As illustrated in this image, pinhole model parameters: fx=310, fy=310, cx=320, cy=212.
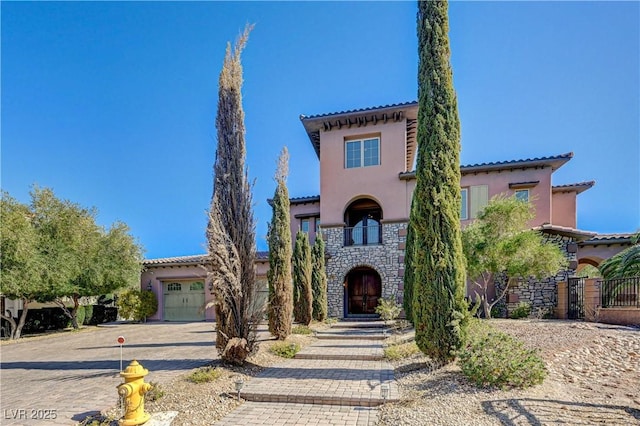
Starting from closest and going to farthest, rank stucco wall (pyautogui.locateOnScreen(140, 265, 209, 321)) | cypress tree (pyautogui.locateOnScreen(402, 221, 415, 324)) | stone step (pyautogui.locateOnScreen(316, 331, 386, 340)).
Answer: stone step (pyautogui.locateOnScreen(316, 331, 386, 340)) → cypress tree (pyautogui.locateOnScreen(402, 221, 415, 324)) → stucco wall (pyautogui.locateOnScreen(140, 265, 209, 321))

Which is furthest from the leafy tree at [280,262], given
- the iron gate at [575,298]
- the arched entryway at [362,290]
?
the iron gate at [575,298]

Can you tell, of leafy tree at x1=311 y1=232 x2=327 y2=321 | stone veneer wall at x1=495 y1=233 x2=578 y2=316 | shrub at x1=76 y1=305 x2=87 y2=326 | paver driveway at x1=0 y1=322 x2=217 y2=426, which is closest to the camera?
paver driveway at x1=0 y1=322 x2=217 y2=426

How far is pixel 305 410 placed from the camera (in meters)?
4.71

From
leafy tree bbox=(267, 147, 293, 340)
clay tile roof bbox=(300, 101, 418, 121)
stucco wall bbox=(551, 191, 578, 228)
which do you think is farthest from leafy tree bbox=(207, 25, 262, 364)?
stucco wall bbox=(551, 191, 578, 228)

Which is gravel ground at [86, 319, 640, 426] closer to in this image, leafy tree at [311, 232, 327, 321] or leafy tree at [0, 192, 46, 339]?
leafy tree at [311, 232, 327, 321]

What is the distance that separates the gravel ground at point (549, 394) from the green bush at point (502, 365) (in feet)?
0.45

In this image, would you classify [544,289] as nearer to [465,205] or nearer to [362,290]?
[465,205]

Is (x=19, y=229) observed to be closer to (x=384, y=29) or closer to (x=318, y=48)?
(x=318, y=48)

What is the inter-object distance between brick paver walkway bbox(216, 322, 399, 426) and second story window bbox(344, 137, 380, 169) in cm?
1097

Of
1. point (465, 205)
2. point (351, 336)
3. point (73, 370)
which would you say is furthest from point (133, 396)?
point (465, 205)

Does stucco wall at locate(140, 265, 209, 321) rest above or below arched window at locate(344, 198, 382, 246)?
below

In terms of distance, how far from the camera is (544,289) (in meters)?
13.6

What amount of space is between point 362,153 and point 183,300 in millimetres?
14395

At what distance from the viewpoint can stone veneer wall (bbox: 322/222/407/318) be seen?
51.9 feet
